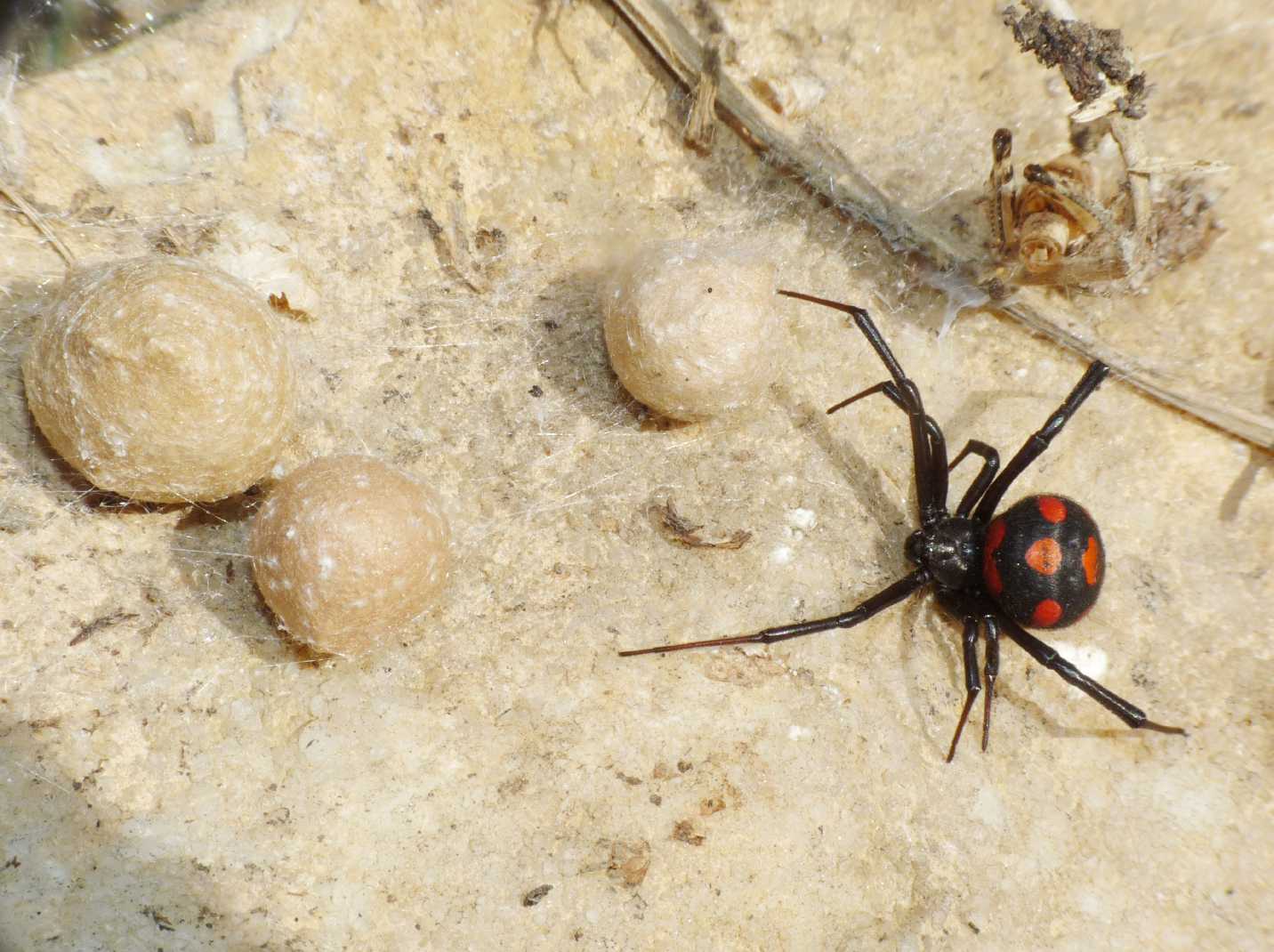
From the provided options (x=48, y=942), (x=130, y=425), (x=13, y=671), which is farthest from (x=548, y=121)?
(x=48, y=942)

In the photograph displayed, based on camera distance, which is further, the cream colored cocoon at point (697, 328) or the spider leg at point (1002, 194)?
the spider leg at point (1002, 194)

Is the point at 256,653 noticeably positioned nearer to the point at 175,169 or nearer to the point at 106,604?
the point at 106,604

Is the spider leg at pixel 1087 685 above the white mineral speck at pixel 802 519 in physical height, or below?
below

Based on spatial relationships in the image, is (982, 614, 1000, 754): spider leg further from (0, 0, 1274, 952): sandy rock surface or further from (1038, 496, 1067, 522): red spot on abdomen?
(1038, 496, 1067, 522): red spot on abdomen

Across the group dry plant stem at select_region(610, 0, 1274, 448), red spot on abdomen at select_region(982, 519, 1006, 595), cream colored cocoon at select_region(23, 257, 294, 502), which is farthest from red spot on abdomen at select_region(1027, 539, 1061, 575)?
cream colored cocoon at select_region(23, 257, 294, 502)

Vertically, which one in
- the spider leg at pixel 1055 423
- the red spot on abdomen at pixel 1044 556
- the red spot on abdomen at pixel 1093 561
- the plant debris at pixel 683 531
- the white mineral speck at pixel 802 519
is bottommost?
the red spot on abdomen at pixel 1093 561

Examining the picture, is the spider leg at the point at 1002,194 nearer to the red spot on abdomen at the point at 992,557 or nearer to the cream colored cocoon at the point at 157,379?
the red spot on abdomen at the point at 992,557

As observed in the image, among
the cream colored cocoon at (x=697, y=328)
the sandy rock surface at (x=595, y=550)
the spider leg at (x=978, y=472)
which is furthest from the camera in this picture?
the spider leg at (x=978, y=472)

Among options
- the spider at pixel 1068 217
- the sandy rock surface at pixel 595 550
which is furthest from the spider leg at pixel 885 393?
the spider at pixel 1068 217
